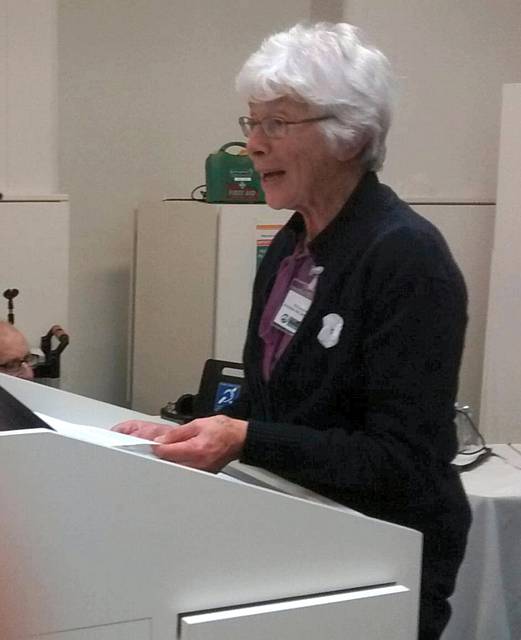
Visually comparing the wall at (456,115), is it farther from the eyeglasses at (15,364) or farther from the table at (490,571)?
the eyeglasses at (15,364)

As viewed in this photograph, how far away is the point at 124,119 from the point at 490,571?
2.45m

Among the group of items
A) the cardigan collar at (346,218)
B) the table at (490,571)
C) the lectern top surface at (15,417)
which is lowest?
the table at (490,571)

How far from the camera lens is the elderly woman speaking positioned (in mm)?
1176

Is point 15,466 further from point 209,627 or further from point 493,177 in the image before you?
point 493,177

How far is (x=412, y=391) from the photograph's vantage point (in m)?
1.17

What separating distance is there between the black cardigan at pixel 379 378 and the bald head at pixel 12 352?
170 cm

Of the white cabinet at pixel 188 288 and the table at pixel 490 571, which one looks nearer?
the table at pixel 490 571

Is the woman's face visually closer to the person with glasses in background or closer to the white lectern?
the white lectern

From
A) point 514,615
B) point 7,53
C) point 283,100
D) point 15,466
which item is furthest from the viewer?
point 7,53

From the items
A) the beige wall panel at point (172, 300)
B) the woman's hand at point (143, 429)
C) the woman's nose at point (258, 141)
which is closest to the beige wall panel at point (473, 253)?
the beige wall panel at point (172, 300)

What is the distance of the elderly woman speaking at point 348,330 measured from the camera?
1176mm

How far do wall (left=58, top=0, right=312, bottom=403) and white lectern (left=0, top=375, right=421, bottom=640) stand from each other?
10.0 ft

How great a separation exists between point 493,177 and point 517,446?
140cm

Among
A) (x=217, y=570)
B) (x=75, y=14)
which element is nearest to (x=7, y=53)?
(x=75, y=14)
